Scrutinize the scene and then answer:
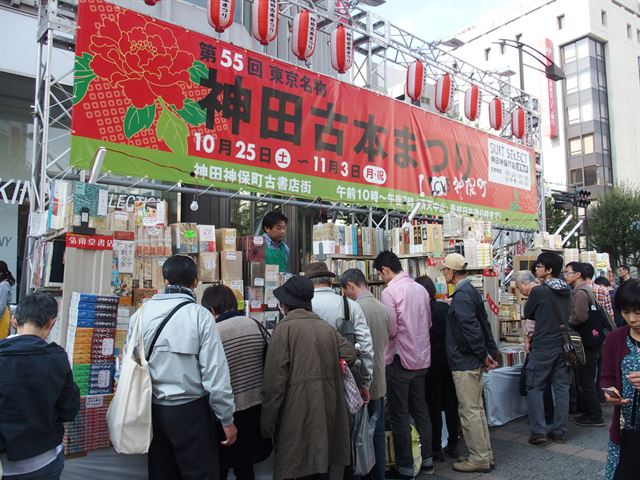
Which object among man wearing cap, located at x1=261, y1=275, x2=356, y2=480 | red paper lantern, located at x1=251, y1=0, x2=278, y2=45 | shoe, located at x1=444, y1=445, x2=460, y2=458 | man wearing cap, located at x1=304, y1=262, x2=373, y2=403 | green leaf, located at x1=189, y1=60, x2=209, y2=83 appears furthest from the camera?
red paper lantern, located at x1=251, y1=0, x2=278, y2=45

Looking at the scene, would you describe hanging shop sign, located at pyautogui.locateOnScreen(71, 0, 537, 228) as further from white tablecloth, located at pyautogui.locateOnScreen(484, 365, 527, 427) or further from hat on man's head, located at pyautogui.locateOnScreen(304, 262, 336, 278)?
white tablecloth, located at pyautogui.locateOnScreen(484, 365, 527, 427)

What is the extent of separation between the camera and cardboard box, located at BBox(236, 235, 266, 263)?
523 cm

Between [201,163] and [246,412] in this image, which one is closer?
[246,412]

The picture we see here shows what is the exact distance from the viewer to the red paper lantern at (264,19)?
591 centimetres

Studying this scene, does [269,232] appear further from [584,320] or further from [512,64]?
[512,64]

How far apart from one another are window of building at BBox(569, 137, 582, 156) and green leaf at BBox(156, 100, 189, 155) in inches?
1395

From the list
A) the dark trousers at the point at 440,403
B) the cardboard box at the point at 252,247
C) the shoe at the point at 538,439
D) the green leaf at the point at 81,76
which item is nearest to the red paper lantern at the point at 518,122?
the shoe at the point at 538,439

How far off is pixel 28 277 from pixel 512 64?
1660 inches

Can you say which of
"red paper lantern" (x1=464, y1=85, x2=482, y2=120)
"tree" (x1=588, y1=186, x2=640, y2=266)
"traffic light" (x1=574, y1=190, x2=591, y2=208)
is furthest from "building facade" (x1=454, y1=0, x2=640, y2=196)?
"red paper lantern" (x1=464, y1=85, x2=482, y2=120)

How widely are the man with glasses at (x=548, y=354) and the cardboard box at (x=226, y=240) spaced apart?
318 centimetres

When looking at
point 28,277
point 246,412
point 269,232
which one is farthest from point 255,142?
point 246,412

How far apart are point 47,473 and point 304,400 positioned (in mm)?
1345

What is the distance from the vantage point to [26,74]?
7.92 meters

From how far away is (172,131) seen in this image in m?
5.18
